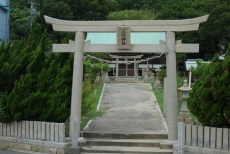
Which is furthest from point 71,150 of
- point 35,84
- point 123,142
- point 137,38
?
point 137,38

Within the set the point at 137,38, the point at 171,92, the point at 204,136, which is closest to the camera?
the point at 204,136

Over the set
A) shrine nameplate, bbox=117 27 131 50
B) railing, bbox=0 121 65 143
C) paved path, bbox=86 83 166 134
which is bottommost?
paved path, bbox=86 83 166 134

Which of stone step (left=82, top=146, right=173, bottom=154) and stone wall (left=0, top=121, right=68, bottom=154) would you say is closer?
stone step (left=82, top=146, right=173, bottom=154)

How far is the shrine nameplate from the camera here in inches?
Answer: 428

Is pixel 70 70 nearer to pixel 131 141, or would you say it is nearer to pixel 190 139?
pixel 131 141

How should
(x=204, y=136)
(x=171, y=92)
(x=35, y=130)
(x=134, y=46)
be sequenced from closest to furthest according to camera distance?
(x=204, y=136)
(x=171, y=92)
(x=35, y=130)
(x=134, y=46)

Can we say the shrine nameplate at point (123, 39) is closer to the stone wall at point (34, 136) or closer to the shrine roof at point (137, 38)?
the shrine roof at point (137, 38)

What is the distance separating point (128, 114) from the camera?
54.0ft

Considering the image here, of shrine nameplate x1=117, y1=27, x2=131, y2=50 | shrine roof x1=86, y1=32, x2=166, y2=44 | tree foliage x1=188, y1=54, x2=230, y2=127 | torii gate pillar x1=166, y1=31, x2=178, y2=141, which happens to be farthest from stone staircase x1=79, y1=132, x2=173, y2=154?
shrine roof x1=86, y1=32, x2=166, y2=44

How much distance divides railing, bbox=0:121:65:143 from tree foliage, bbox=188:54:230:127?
12.5 feet

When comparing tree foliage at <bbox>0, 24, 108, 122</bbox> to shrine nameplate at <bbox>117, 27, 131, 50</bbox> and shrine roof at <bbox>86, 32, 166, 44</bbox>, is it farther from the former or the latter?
shrine nameplate at <bbox>117, 27, 131, 50</bbox>

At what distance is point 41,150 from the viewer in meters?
10.6

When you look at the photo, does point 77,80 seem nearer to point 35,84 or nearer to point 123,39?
point 35,84

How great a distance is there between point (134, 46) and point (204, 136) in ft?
11.0
